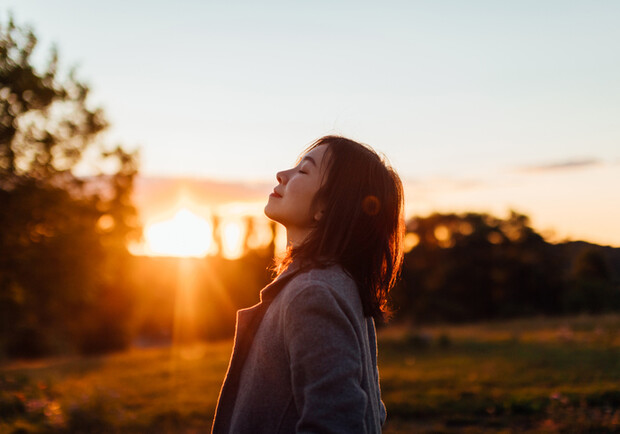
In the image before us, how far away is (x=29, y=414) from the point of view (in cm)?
669

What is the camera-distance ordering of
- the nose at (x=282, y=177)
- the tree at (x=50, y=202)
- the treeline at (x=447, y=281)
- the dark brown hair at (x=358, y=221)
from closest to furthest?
the dark brown hair at (x=358, y=221) < the nose at (x=282, y=177) < the tree at (x=50, y=202) < the treeline at (x=447, y=281)

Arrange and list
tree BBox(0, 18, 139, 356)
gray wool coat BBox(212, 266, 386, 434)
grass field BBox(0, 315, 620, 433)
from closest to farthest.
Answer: gray wool coat BBox(212, 266, 386, 434) < grass field BBox(0, 315, 620, 433) < tree BBox(0, 18, 139, 356)

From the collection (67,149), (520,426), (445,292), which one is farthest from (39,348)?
(520,426)

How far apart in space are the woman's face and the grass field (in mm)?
5506

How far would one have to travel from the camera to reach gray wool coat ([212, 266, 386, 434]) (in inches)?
57.5

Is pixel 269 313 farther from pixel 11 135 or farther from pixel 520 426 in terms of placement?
pixel 11 135

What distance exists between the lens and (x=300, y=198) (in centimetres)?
182

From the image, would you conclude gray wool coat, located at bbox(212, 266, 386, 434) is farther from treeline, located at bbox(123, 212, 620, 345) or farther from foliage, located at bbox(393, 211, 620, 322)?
foliage, located at bbox(393, 211, 620, 322)

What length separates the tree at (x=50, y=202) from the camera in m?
13.6

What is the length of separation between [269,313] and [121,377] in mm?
13094

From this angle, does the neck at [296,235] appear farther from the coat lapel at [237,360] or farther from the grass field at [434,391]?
the grass field at [434,391]

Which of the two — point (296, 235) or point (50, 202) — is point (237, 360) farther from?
point (50, 202)

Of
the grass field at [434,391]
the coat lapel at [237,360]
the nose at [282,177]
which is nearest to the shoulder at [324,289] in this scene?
the coat lapel at [237,360]

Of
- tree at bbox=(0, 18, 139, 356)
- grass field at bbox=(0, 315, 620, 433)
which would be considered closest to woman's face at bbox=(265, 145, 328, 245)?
grass field at bbox=(0, 315, 620, 433)
